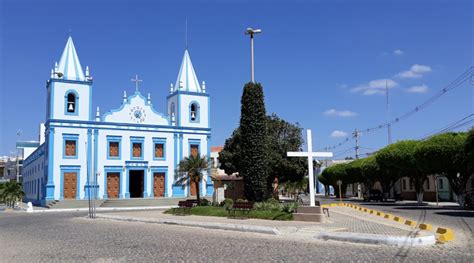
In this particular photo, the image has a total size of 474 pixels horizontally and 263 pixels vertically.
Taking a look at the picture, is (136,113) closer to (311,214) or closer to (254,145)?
(254,145)

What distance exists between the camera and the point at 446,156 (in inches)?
1335

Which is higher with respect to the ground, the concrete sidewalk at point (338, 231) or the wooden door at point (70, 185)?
the wooden door at point (70, 185)

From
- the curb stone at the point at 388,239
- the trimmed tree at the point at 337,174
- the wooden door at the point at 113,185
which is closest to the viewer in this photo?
the curb stone at the point at 388,239

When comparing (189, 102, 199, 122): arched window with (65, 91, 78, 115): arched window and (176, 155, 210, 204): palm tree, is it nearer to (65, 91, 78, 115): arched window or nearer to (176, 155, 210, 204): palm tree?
(65, 91, 78, 115): arched window

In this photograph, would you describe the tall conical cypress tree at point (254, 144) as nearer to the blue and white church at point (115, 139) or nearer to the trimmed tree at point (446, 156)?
the trimmed tree at point (446, 156)

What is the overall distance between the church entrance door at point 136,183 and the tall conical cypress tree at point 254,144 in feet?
93.3

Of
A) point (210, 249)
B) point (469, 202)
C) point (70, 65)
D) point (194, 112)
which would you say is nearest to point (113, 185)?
point (194, 112)

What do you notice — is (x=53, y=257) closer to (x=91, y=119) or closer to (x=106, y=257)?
(x=106, y=257)

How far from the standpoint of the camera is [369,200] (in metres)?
54.9

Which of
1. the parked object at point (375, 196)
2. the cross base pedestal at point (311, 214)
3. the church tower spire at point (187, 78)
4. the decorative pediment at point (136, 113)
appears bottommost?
the parked object at point (375, 196)

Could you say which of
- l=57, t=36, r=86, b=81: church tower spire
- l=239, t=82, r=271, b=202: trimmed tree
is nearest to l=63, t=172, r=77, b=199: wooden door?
l=57, t=36, r=86, b=81: church tower spire

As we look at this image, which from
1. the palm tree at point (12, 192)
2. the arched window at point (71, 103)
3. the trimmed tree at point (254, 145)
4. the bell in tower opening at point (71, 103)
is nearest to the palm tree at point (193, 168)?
the trimmed tree at point (254, 145)

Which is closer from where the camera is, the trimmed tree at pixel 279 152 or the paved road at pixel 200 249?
the paved road at pixel 200 249

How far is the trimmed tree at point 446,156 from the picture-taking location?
33.5 metres
